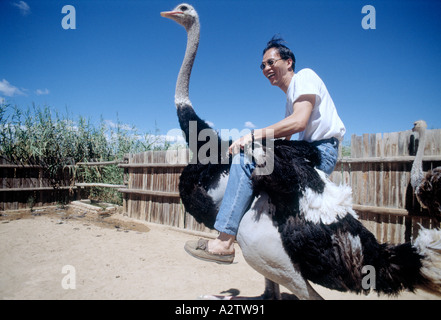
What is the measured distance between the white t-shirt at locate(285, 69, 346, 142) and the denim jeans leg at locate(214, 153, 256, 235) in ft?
1.93

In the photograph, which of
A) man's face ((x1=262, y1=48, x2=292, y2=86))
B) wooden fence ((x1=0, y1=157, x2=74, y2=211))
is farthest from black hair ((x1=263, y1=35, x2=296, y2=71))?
wooden fence ((x1=0, y1=157, x2=74, y2=211))

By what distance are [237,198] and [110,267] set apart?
3.56 metres

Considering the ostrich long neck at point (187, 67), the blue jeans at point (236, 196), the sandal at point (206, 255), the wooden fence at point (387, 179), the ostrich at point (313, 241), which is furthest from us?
the wooden fence at point (387, 179)

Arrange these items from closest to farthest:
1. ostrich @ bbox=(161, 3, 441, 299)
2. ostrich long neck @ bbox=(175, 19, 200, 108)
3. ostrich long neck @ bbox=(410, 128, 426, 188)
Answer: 1. ostrich @ bbox=(161, 3, 441, 299)
2. ostrich long neck @ bbox=(175, 19, 200, 108)
3. ostrich long neck @ bbox=(410, 128, 426, 188)

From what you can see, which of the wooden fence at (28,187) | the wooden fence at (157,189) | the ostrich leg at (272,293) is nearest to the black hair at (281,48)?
the ostrich leg at (272,293)

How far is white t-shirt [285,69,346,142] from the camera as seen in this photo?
1.71m

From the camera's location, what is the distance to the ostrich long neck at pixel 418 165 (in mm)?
3713

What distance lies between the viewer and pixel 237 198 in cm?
168

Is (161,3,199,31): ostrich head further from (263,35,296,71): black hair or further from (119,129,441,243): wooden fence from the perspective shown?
(119,129,441,243): wooden fence

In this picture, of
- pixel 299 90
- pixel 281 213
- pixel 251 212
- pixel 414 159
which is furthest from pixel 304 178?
pixel 414 159

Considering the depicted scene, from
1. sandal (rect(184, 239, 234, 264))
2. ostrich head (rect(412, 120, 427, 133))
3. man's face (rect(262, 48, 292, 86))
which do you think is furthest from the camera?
ostrich head (rect(412, 120, 427, 133))

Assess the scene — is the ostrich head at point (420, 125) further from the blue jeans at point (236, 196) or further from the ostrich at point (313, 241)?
the blue jeans at point (236, 196)

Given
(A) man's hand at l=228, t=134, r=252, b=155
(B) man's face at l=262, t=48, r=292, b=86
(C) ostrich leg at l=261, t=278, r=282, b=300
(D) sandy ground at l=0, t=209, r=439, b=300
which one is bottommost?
(D) sandy ground at l=0, t=209, r=439, b=300

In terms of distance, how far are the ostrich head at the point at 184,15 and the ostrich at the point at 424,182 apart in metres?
3.81
